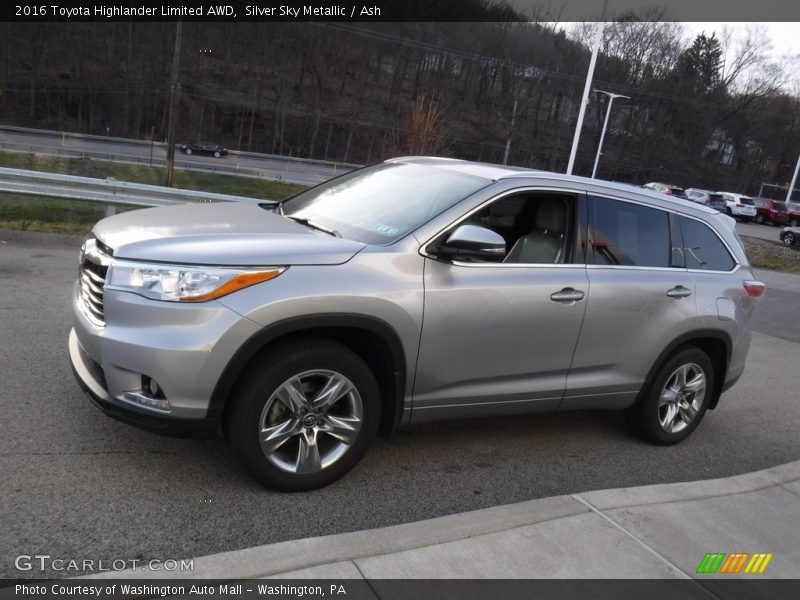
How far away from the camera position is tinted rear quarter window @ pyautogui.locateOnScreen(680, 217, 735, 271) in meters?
4.89

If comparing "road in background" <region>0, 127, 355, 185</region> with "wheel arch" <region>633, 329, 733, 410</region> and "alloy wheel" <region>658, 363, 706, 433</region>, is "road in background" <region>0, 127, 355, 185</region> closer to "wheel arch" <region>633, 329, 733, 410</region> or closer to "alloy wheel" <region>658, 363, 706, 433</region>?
"wheel arch" <region>633, 329, 733, 410</region>

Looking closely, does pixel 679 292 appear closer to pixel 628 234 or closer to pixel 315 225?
pixel 628 234

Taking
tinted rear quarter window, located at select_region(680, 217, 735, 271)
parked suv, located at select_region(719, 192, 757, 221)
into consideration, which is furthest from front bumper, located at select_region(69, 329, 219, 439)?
parked suv, located at select_region(719, 192, 757, 221)

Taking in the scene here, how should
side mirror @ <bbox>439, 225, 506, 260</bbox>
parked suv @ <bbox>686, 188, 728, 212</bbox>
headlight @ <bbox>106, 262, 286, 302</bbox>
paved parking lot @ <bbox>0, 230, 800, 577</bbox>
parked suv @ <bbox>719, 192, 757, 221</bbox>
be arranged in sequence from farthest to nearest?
1. parked suv @ <bbox>686, 188, 728, 212</bbox>
2. parked suv @ <bbox>719, 192, 757, 221</bbox>
3. side mirror @ <bbox>439, 225, 506, 260</bbox>
4. headlight @ <bbox>106, 262, 286, 302</bbox>
5. paved parking lot @ <bbox>0, 230, 800, 577</bbox>

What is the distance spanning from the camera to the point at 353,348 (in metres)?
3.68

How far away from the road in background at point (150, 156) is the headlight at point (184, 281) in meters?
37.8

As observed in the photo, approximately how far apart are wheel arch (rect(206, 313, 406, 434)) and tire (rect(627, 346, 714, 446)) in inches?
80.9

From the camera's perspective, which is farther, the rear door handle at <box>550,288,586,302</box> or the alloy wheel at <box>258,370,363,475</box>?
the rear door handle at <box>550,288,586,302</box>

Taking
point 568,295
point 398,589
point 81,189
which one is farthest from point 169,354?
point 81,189

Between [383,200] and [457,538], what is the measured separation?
2.11 metres

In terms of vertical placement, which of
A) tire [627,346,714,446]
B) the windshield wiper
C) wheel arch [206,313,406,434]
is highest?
the windshield wiper

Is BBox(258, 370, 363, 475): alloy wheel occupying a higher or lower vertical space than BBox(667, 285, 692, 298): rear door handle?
lower

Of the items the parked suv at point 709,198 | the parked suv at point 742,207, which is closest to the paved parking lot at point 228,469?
the parked suv at point 742,207

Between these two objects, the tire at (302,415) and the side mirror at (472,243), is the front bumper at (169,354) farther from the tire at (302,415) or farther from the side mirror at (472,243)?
the side mirror at (472,243)
